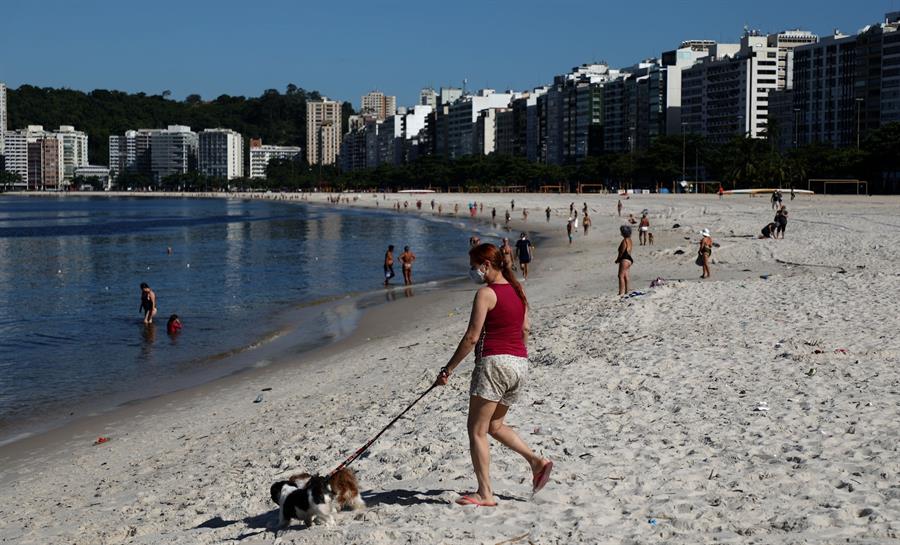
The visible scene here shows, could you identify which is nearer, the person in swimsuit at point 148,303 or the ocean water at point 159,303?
the ocean water at point 159,303

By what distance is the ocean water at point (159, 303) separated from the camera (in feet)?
51.1

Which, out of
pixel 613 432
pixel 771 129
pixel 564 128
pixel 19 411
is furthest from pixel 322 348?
pixel 564 128

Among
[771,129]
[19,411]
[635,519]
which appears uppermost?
[771,129]

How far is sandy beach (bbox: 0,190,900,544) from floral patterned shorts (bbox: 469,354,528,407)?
0.79m

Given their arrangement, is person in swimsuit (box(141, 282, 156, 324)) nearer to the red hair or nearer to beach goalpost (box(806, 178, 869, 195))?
the red hair

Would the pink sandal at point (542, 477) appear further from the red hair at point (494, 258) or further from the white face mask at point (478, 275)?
the white face mask at point (478, 275)

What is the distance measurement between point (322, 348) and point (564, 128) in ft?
534

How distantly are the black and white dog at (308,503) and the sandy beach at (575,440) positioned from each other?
0.10 m

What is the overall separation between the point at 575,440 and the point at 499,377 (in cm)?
215

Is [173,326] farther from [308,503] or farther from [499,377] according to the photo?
[499,377]

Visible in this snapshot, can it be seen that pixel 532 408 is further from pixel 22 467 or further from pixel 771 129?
pixel 771 129

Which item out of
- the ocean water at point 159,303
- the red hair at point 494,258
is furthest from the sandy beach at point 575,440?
the ocean water at point 159,303

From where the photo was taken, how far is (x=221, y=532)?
6.77m

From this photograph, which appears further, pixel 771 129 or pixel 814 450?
pixel 771 129
